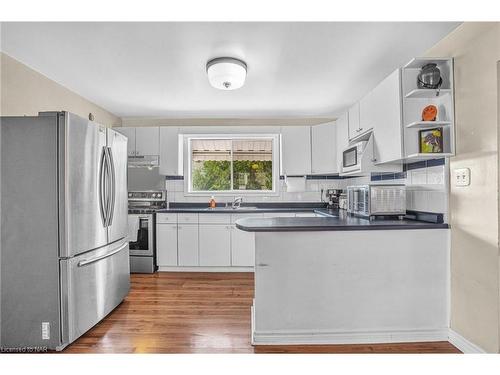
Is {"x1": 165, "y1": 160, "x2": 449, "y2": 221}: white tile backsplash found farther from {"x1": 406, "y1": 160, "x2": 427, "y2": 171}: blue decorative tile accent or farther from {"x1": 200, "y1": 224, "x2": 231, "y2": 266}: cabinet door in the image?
{"x1": 200, "y1": 224, "x2": 231, "y2": 266}: cabinet door

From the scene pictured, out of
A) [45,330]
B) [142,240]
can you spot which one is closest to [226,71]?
[45,330]

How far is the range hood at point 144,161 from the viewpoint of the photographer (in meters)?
4.71

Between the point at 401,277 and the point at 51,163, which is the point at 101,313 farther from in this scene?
the point at 401,277

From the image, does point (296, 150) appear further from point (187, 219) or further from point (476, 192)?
point (476, 192)

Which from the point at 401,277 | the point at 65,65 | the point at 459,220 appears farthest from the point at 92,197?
the point at 459,220

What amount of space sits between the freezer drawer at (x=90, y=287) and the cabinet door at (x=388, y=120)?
2.61 metres

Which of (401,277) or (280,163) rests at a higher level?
(280,163)

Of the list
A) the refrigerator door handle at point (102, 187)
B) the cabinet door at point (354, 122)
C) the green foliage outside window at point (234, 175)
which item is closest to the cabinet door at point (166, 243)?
the green foliage outside window at point (234, 175)

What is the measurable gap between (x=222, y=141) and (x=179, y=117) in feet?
2.61

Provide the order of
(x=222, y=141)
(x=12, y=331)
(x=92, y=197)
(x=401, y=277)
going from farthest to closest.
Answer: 1. (x=222, y=141)
2. (x=92, y=197)
3. (x=401, y=277)
4. (x=12, y=331)

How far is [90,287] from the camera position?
8.33ft

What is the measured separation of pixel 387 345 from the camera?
2.30 m

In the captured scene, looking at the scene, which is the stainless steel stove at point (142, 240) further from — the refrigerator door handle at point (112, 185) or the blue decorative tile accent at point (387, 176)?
the blue decorative tile accent at point (387, 176)

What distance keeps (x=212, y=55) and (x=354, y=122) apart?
1.68 m
